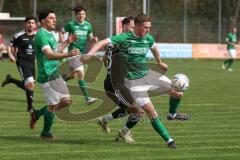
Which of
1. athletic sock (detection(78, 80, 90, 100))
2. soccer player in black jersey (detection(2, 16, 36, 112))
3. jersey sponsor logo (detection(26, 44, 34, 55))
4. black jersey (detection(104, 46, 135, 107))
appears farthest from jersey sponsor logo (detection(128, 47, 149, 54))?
athletic sock (detection(78, 80, 90, 100))

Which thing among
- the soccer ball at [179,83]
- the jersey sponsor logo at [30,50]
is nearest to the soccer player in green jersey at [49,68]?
the soccer ball at [179,83]

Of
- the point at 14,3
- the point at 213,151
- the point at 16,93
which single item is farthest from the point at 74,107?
the point at 14,3

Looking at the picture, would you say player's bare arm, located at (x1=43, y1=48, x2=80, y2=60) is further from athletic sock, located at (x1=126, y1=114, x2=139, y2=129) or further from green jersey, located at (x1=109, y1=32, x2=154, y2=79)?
athletic sock, located at (x1=126, y1=114, x2=139, y2=129)

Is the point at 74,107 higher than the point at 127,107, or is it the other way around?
the point at 127,107

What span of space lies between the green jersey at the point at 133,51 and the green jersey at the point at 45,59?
1.01 meters

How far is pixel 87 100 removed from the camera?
57.6 ft

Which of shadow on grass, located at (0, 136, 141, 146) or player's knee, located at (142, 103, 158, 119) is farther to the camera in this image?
shadow on grass, located at (0, 136, 141, 146)

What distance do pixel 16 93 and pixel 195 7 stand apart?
41.5m

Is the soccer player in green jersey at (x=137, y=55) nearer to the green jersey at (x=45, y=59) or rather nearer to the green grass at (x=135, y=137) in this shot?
the green grass at (x=135, y=137)

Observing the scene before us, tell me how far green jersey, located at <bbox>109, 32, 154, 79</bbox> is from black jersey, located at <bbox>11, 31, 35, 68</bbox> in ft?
19.3

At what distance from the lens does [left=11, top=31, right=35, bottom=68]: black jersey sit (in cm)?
1689

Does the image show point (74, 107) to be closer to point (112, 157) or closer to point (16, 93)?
point (16, 93)

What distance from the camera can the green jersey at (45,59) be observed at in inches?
445

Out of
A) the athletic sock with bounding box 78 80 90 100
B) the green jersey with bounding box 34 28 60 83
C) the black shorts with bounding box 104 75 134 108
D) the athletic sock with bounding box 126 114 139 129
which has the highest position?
the green jersey with bounding box 34 28 60 83
